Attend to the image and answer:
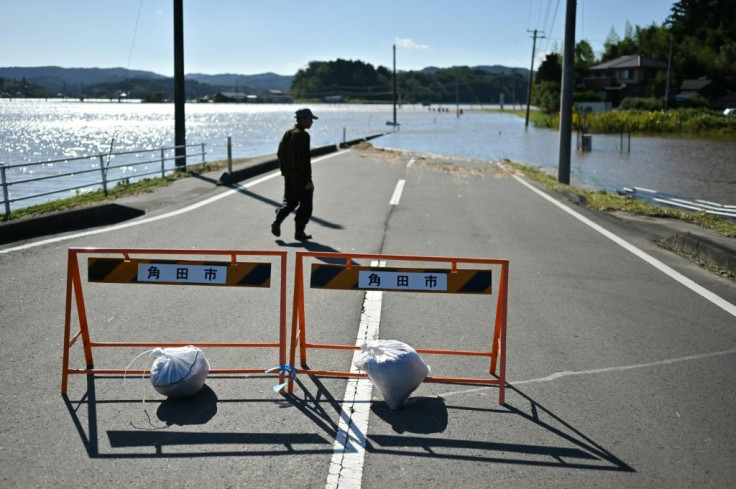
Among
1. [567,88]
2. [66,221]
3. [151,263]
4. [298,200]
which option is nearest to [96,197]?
[66,221]

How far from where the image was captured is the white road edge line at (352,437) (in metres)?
3.97

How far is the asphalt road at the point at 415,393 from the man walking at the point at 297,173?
414mm

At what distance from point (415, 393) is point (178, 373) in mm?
1712

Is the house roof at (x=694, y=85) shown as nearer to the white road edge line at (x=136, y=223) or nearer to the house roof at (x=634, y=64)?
the house roof at (x=634, y=64)

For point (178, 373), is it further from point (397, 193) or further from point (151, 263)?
point (397, 193)

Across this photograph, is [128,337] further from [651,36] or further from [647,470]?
[651,36]

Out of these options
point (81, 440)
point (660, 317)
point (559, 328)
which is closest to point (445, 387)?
point (559, 328)

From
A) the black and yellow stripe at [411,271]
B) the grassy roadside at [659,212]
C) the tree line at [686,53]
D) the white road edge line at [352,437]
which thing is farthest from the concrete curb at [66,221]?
the tree line at [686,53]

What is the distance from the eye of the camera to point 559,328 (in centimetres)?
689

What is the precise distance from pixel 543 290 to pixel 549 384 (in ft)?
9.88

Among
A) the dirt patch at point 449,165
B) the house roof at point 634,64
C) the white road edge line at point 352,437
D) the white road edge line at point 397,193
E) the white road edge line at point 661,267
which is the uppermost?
the house roof at point 634,64

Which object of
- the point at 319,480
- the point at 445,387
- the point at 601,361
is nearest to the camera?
the point at 319,480

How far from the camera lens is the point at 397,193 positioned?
17.2 meters

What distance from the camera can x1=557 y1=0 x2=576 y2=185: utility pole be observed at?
19.6 metres
